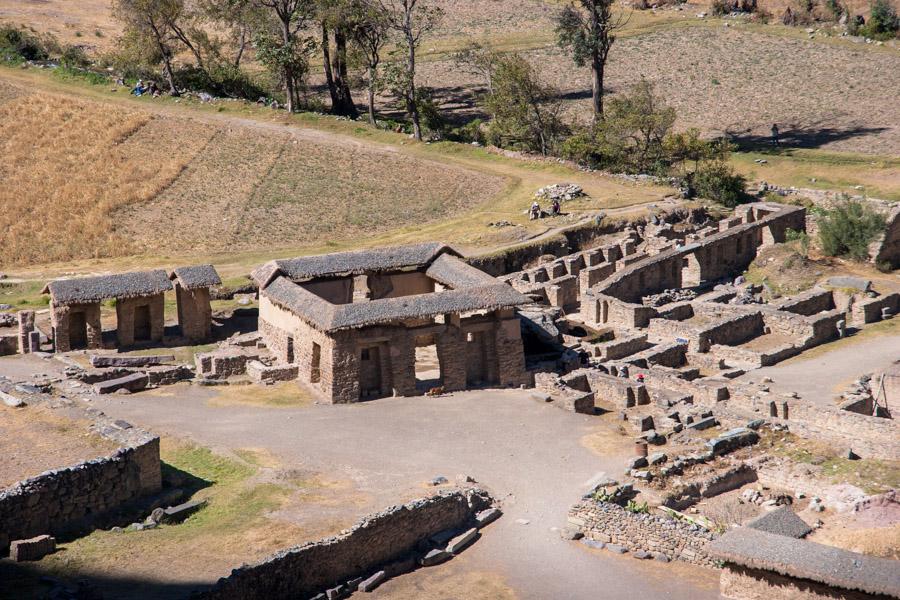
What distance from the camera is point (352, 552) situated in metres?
29.2

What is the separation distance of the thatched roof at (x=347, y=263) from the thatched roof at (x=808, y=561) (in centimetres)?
2043

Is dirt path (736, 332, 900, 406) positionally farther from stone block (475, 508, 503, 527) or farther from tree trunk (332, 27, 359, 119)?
tree trunk (332, 27, 359, 119)

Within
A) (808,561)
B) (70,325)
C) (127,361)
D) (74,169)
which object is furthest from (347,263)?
(74,169)

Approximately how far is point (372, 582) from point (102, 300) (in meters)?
19.3

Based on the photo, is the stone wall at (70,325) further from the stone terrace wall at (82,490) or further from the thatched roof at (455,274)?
the stone terrace wall at (82,490)

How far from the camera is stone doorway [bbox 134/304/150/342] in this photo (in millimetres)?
45688

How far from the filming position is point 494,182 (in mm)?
68250

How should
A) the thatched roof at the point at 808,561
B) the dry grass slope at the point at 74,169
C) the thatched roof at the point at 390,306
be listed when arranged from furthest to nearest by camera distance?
1. the dry grass slope at the point at 74,169
2. the thatched roof at the point at 390,306
3. the thatched roof at the point at 808,561

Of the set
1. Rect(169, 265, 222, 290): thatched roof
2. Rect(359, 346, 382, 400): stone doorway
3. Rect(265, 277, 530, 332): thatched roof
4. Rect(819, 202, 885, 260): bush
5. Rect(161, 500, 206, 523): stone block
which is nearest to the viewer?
Rect(161, 500, 206, 523): stone block

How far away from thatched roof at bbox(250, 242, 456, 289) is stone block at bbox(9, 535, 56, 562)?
1730 centimetres

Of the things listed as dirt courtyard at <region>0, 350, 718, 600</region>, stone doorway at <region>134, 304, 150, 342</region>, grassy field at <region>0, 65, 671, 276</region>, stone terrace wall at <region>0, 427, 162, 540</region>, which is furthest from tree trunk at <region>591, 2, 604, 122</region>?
stone terrace wall at <region>0, 427, 162, 540</region>

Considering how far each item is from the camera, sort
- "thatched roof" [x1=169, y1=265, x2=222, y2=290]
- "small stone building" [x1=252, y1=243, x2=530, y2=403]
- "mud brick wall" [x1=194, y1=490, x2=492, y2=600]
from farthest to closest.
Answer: "thatched roof" [x1=169, y1=265, x2=222, y2=290] < "small stone building" [x1=252, y1=243, x2=530, y2=403] < "mud brick wall" [x1=194, y1=490, x2=492, y2=600]

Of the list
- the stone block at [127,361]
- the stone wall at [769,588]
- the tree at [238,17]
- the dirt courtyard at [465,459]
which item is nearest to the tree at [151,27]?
the tree at [238,17]

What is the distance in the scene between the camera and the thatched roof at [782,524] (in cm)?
2978
